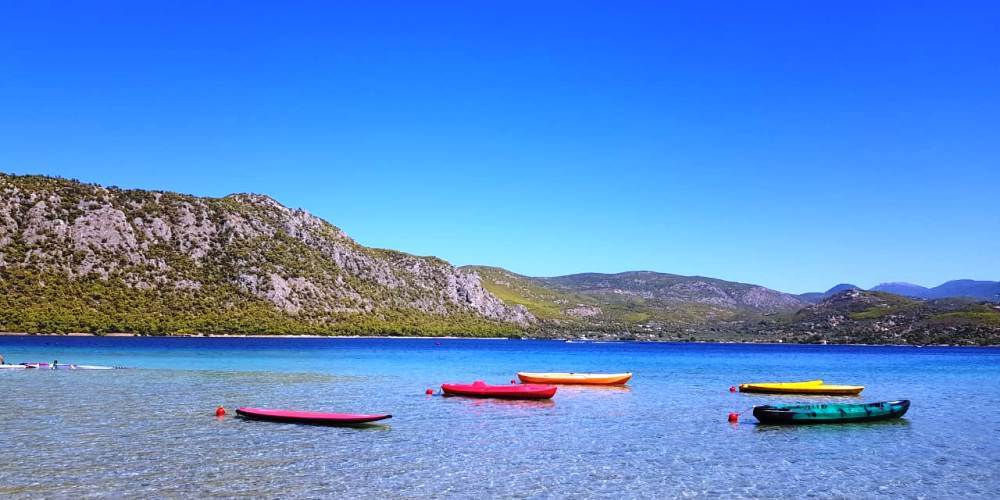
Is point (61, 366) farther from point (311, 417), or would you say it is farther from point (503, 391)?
point (311, 417)

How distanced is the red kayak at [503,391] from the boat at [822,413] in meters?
14.7

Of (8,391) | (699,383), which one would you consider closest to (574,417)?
(699,383)

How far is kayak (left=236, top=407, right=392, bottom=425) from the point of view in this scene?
35375 mm

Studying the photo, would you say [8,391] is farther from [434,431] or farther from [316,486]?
[316,486]

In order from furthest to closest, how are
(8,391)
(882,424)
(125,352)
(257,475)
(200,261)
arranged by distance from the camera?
(200,261)
(125,352)
(8,391)
(882,424)
(257,475)

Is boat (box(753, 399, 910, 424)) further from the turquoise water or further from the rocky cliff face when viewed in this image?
the rocky cliff face

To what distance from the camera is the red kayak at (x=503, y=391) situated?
50188 millimetres

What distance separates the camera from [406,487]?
23406 millimetres

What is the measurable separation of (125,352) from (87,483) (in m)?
83.7

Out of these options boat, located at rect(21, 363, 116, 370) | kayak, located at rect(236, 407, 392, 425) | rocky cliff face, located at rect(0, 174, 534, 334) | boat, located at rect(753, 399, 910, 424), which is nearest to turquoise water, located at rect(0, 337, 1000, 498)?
kayak, located at rect(236, 407, 392, 425)

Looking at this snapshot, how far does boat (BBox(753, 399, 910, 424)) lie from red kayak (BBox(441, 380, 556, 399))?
→ 48.2 ft

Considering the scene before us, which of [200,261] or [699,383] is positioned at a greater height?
[200,261]

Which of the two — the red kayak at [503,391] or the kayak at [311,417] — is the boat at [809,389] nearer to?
the red kayak at [503,391]

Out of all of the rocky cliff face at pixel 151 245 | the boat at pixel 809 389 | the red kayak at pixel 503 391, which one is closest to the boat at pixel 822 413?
the red kayak at pixel 503 391
